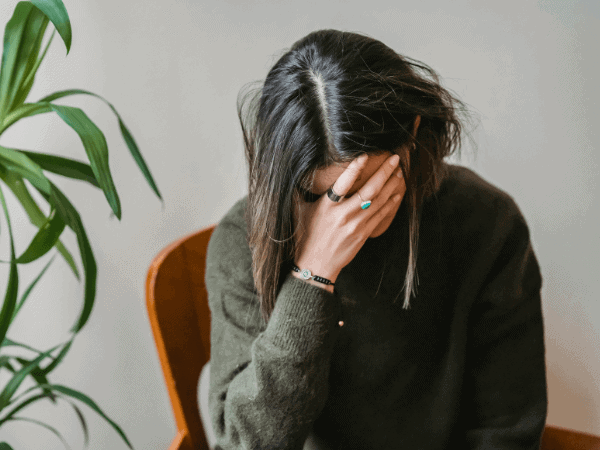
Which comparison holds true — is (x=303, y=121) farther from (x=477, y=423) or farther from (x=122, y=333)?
(x=122, y=333)

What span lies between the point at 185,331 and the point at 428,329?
434 mm

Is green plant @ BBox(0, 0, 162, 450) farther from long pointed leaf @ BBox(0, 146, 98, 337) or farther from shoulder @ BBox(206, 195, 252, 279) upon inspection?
shoulder @ BBox(206, 195, 252, 279)

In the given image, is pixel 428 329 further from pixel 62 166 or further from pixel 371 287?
pixel 62 166

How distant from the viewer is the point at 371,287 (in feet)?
2.37

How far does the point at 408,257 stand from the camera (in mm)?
728

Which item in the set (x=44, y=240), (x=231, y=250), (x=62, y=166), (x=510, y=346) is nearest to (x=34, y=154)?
(x=62, y=166)

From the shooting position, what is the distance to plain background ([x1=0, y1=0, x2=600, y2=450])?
0.94 metres

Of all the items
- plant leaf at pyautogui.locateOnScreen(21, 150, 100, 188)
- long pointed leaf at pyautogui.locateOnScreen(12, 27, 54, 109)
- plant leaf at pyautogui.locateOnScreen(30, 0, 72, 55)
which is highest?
plant leaf at pyautogui.locateOnScreen(30, 0, 72, 55)

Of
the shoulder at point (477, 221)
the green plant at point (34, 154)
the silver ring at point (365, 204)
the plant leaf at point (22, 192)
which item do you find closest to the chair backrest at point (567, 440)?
the shoulder at point (477, 221)

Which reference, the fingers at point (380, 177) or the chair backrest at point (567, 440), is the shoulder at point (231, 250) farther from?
the chair backrest at point (567, 440)

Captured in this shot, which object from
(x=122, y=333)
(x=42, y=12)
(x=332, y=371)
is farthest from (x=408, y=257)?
(x=122, y=333)

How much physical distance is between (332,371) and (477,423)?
0.94ft

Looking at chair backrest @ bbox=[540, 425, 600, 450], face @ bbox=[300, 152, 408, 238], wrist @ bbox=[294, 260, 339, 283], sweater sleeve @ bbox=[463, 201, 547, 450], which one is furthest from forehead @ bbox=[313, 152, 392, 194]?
chair backrest @ bbox=[540, 425, 600, 450]

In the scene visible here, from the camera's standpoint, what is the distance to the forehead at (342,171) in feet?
1.90
